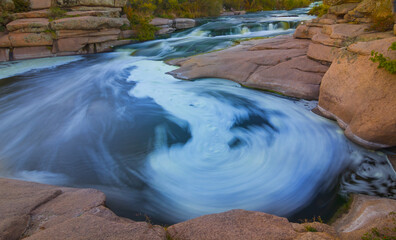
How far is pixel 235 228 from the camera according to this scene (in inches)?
84.8

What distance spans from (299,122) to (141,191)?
381 centimetres

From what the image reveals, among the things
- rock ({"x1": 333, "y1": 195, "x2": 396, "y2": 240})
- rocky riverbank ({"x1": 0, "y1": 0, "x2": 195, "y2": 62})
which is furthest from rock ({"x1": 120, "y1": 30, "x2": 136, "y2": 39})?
rock ({"x1": 333, "y1": 195, "x2": 396, "y2": 240})

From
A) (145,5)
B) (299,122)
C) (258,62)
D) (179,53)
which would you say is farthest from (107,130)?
(145,5)

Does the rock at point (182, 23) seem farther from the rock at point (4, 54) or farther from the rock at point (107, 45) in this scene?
the rock at point (4, 54)

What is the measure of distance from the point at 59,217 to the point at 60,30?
12718 mm

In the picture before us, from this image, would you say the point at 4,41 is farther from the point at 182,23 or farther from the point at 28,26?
the point at 182,23

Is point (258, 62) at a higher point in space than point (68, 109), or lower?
higher

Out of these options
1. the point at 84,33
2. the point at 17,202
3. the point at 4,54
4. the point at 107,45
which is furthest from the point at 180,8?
the point at 17,202

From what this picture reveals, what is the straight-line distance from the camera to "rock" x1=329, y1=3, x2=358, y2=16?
21.7 ft

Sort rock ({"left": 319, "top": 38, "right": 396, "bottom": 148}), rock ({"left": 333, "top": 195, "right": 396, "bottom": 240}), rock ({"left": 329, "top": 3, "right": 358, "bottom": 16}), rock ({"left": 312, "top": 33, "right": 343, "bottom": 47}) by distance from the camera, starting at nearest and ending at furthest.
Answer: rock ({"left": 333, "top": 195, "right": 396, "bottom": 240})
rock ({"left": 319, "top": 38, "right": 396, "bottom": 148})
rock ({"left": 312, "top": 33, "right": 343, "bottom": 47})
rock ({"left": 329, "top": 3, "right": 358, "bottom": 16})

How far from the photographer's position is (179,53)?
37.9 feet

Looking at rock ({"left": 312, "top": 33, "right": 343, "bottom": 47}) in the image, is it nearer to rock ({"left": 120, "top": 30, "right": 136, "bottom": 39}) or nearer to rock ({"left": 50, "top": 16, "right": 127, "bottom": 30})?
rock ({"left": 50, "top": 16, "right": 127, "bottom": 30})

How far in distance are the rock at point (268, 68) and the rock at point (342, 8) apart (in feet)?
3.89

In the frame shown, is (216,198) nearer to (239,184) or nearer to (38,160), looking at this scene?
(239,184)
